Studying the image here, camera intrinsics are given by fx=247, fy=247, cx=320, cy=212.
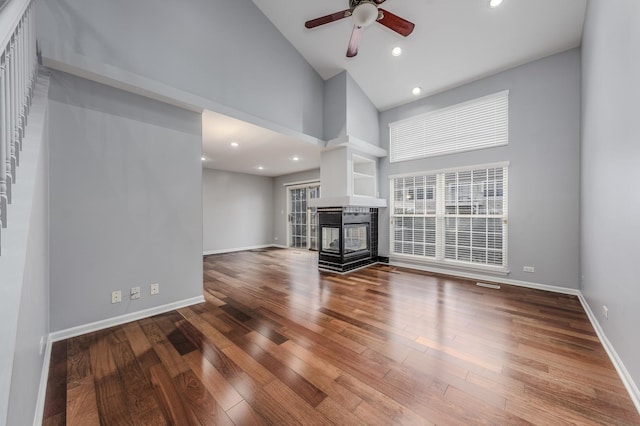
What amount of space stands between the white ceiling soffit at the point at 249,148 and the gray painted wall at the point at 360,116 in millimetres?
829

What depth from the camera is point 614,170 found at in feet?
6.69

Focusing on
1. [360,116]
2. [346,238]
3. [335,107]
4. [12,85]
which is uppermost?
[335,107]

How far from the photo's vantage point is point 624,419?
1.44 meters

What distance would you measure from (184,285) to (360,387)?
246 centimetres

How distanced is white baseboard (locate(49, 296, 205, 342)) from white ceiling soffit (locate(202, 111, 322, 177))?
96.1 inches

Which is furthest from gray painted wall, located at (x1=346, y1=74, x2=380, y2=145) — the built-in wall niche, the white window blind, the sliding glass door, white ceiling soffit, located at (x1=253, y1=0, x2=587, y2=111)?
the sliding glass door

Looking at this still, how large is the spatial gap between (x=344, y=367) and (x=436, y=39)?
460 cm

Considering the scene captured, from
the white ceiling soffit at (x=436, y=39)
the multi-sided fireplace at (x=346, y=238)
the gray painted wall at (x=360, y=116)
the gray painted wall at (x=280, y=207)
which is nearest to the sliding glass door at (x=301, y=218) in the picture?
the gray painted wall at (x=280, y=207)

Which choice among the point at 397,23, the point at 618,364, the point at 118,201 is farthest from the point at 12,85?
the point at 618,364

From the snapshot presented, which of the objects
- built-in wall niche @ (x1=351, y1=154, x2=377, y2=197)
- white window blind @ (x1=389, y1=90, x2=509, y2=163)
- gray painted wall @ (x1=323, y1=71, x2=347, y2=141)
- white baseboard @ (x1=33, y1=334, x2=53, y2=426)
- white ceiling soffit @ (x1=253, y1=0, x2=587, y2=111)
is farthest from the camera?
built-in wall niche @ (x1=351, y1=154, x2=377, y2=197)

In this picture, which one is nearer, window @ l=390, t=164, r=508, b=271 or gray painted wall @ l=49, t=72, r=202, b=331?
gray painted wall @ l=49, t=72, r=202, b=331

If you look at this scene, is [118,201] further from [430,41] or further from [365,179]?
[430,41]

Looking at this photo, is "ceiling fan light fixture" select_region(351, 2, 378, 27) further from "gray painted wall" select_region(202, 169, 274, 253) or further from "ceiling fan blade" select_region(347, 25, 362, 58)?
"gray painted wall" select_region(202, 169, 274, 253)

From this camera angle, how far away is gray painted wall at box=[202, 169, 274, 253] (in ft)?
23.5
